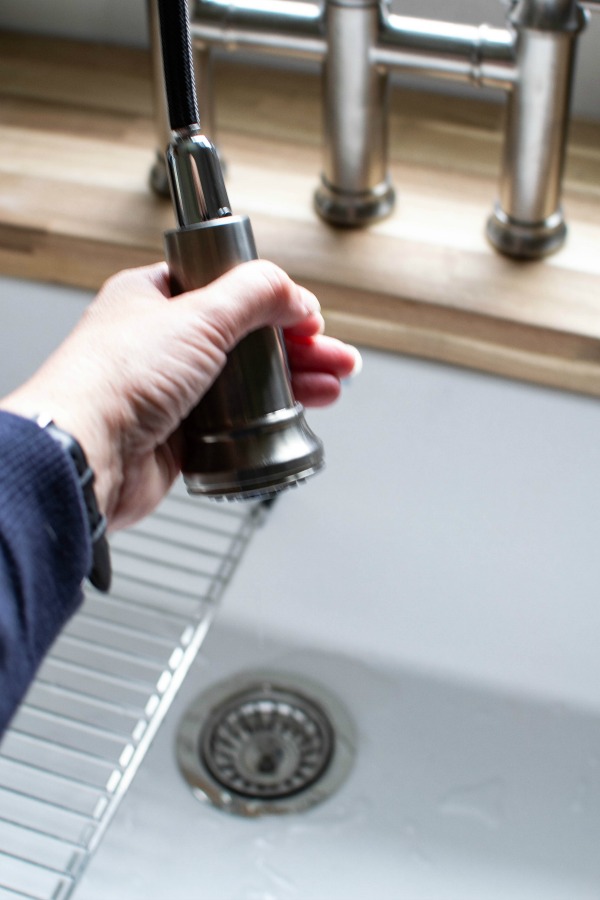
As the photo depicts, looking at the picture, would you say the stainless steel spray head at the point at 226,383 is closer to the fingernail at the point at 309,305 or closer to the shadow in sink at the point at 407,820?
the fingernail at the point at 309,305

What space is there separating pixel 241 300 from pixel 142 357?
5 centimetres

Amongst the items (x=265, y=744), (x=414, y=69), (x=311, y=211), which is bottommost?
(x=265, y=744)

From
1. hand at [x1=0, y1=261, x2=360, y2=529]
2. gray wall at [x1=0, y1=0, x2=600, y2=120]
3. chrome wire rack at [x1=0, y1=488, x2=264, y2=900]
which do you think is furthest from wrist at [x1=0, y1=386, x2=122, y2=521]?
gray wall at [x1=0, y1=0, x2=600, y2=120]

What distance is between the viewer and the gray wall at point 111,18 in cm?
80

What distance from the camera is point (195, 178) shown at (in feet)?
1.24

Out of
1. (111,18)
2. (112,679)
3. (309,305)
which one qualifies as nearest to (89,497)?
(309,305)

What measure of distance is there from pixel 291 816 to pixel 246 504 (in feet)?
0.75

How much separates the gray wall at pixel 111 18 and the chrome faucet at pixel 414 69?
17 centimetres

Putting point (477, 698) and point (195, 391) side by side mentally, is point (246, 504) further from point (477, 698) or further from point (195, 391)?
point (195, 391)

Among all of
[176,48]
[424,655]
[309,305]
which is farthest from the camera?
[424,655]

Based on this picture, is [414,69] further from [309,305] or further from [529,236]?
[309,305]

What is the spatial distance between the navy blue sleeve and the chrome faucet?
368 millimetres

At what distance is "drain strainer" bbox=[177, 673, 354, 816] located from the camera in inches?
28.0

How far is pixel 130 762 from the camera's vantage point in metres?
0.58
